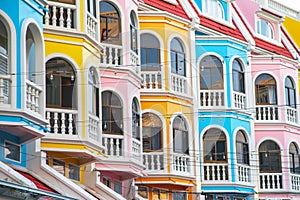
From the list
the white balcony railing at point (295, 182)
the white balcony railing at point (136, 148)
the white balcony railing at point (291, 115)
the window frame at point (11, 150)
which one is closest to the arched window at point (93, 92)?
the white balcony railing at point (136, 148)

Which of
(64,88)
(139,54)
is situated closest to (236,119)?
(139,54)

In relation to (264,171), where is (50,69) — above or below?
above

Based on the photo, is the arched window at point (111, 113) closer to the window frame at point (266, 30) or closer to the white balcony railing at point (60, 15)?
the white balcony railing at point (60, 15)

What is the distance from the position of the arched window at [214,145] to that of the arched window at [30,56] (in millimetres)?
12699

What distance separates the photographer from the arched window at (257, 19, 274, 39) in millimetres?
42844

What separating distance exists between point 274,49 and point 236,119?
23.7 ft

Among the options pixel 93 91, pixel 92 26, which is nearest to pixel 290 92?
pixel 92 26

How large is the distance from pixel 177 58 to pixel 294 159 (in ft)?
30.1

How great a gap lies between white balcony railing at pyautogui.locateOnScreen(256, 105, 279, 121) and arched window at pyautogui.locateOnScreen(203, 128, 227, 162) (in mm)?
3983

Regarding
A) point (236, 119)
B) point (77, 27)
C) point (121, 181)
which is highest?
point (77, 27)

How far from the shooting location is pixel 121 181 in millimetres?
30281

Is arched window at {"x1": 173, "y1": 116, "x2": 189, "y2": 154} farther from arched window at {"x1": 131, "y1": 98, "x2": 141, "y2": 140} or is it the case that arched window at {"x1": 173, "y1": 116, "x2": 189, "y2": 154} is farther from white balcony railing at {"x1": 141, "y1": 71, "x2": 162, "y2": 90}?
arched window at {"x1": 131, "y1": 98, "x2": 141, "y2": 140}

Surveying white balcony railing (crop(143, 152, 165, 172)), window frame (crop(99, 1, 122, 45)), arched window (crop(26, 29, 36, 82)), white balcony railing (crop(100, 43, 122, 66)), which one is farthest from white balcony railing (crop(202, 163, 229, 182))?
arched window (crop(26, 29, 36, 82))

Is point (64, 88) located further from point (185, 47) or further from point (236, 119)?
point (236, 119)
